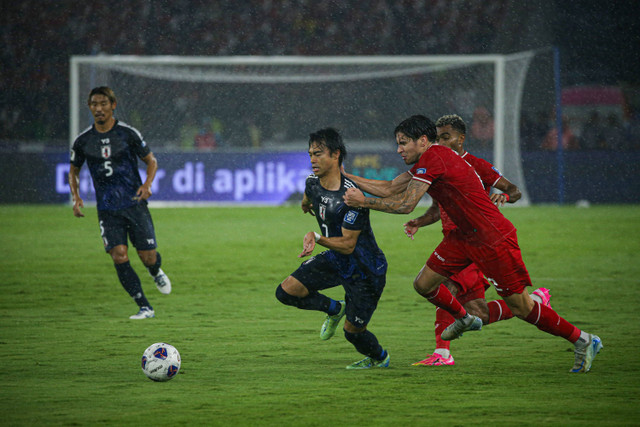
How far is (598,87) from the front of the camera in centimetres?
2973

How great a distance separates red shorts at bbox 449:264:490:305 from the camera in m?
6.18

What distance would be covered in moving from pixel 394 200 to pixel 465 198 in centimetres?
46

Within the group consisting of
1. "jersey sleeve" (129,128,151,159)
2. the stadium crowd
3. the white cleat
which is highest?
the stadium crowd

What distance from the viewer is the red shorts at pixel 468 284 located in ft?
20.3

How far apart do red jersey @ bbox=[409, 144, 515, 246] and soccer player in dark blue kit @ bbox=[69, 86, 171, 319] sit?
327 centimetres

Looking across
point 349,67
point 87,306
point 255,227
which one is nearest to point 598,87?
point 349,67

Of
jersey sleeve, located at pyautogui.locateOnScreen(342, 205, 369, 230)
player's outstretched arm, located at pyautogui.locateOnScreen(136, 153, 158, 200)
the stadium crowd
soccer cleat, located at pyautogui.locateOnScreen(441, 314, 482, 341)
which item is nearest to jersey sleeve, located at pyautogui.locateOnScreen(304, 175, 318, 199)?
jersey sleeve, located at pyautogui.locateOnScreen(342, 205, 369, 230)

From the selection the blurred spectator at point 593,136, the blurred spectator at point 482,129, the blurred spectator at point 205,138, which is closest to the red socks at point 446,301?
the blurred spectator at point 482,129

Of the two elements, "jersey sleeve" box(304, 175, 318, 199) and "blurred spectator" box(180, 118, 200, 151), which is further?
"blurred spectator" box(180, 118, 200, 151)

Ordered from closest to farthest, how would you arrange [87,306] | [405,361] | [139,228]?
1. [405,361]
2. [139,228]
3. [87,306]

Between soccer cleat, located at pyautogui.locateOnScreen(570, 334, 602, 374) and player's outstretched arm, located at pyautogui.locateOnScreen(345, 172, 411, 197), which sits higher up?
player's outstretched arm, located at pyautogui.locateOnScreen(345, 172, 411, 197)

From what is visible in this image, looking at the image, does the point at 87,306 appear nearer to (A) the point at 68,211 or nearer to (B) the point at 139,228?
(B) the point at 139,228

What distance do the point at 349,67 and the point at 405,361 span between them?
16819 millimetres

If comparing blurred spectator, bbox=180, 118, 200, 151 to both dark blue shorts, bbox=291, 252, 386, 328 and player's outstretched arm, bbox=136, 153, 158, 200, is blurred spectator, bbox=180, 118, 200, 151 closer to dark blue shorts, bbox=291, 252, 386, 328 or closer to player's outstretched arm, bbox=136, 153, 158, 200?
player's outstretched arm, bbox=136, 153, 158, 200
